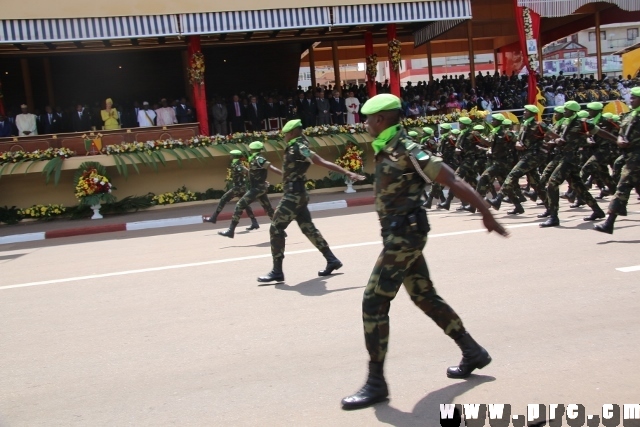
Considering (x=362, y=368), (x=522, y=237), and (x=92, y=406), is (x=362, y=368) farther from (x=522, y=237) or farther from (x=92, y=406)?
(x=522, y=237)

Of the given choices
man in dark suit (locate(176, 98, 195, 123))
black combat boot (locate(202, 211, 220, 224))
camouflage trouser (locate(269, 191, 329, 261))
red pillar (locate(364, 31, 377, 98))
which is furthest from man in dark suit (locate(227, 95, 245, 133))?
camouflage trouser (locate(269, 191, 329, 261))

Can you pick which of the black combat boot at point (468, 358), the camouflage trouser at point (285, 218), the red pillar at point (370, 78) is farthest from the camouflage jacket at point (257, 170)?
the red pillar at point (370, 78)

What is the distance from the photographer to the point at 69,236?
1445 cm

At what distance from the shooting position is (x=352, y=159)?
17.4m

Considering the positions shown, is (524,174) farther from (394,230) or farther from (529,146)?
(394,230)

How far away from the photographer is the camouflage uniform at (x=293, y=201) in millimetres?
7734

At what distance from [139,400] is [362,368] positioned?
5.09 ft

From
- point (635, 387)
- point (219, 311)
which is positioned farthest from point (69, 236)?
point (635, 387)

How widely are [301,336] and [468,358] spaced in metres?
1.66

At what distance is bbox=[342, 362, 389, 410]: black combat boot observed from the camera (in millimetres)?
4168

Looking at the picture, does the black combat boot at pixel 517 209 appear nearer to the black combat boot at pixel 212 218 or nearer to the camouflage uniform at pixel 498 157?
the camouflage uniform at pixel 498 157

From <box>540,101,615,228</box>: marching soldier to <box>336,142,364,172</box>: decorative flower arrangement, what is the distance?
771 centimetres

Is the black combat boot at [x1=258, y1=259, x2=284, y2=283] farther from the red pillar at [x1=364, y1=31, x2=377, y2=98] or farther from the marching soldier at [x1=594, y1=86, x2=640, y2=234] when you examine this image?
the red pillar at [x1=364, y1=31, x2=377, y2=98]

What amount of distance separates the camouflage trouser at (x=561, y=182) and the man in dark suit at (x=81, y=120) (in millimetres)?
13075
